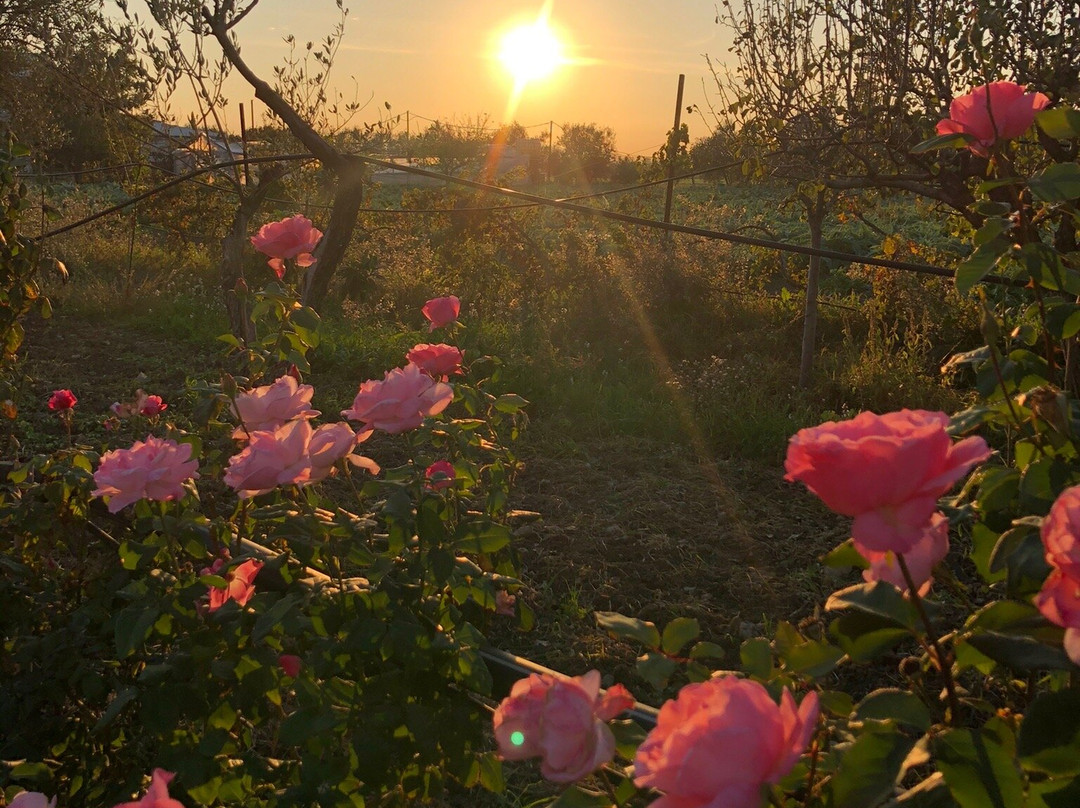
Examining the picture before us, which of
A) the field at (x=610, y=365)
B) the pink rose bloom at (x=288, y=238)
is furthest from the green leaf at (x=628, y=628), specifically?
the field at (x=610, y=365)

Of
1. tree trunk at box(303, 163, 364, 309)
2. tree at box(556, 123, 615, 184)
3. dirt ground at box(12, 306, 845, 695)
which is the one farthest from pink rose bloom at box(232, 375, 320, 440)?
tree at box(556, 123, 615, 184)

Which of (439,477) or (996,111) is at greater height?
(996,111)

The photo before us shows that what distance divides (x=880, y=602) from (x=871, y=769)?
0.39ft

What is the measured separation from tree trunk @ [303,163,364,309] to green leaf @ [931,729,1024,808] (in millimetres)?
2398

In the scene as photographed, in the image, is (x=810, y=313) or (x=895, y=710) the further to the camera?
(x=810, y=313)

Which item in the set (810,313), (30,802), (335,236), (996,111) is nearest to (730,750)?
(30,802)

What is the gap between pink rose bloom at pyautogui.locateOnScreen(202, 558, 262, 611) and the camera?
1.32 m

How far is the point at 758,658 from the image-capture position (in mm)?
790

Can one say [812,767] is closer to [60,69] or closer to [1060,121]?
[1060,121]

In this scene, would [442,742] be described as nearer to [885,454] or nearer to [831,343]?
[885,454]

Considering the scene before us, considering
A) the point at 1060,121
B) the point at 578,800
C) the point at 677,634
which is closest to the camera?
the point at 578,800

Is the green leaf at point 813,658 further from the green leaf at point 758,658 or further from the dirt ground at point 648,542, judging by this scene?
the dirt ground at point 648,542

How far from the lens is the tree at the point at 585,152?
94.5ft

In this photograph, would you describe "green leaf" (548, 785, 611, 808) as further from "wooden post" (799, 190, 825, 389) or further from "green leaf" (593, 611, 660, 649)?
"wooden post" (799, 190, 825, 389)
